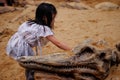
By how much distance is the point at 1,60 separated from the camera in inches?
214

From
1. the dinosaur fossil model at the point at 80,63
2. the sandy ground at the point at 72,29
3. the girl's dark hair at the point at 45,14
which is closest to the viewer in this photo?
the dinosaur fossil model at the point at 80,63

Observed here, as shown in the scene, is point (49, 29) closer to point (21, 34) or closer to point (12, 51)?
point (21, 34)

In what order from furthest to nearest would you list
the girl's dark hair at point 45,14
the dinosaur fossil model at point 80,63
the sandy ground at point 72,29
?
the sandy ground at point 72,29, the girl's dark hair at point 45,14, the dinosaur fossil model at point 80,63

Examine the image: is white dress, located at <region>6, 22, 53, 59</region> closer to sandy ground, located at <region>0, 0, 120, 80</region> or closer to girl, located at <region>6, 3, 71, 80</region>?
girl, located at <region>6, 3, 71, 80</region>

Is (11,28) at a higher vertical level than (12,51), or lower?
lower

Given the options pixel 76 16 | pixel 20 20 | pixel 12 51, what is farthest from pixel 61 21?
pixel 12 51

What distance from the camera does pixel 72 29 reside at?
686 cm

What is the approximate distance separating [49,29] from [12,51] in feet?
2.20

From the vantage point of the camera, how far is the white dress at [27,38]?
318cm

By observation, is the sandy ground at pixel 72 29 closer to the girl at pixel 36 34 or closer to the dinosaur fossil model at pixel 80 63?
the girl at pixel 36 34

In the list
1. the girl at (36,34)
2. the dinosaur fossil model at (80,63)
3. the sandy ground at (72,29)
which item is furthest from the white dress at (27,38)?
the sandy ground at (72,29)

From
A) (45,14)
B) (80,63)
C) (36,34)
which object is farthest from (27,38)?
(80,63)

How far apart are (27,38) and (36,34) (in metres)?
0.18

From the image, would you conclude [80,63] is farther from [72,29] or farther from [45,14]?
[72,29]
